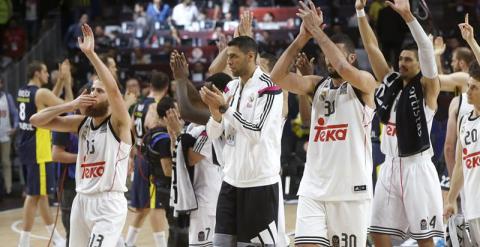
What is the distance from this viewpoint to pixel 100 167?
27.3 ft

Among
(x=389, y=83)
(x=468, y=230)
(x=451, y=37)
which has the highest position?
(x=451, y=37)

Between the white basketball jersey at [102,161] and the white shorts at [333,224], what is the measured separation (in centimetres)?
166

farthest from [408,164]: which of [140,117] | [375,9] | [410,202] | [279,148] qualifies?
[375,9]

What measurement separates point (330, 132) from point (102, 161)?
1.99m

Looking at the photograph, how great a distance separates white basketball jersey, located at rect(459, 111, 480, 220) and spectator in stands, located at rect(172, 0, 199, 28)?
14.1m

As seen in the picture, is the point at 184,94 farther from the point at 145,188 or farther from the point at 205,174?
the point at 145,188

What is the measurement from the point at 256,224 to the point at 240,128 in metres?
0.83

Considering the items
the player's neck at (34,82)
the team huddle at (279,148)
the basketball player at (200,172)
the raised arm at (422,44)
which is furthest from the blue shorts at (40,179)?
the raised arm at (422,44)

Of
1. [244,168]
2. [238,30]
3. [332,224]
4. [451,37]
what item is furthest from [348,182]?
[451,37]

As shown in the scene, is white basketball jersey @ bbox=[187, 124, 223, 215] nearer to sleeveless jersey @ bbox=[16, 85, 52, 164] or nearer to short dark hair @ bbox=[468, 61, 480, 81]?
short dark hair @ bbox=[468, 61, 480, 81]

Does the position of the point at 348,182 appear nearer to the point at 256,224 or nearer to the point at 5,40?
the point at 256,224

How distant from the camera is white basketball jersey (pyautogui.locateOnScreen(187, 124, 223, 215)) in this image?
8.91 metres

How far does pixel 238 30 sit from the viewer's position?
29.0ft

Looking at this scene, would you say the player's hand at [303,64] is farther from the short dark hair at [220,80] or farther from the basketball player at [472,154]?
the basketball player at [472,154]
